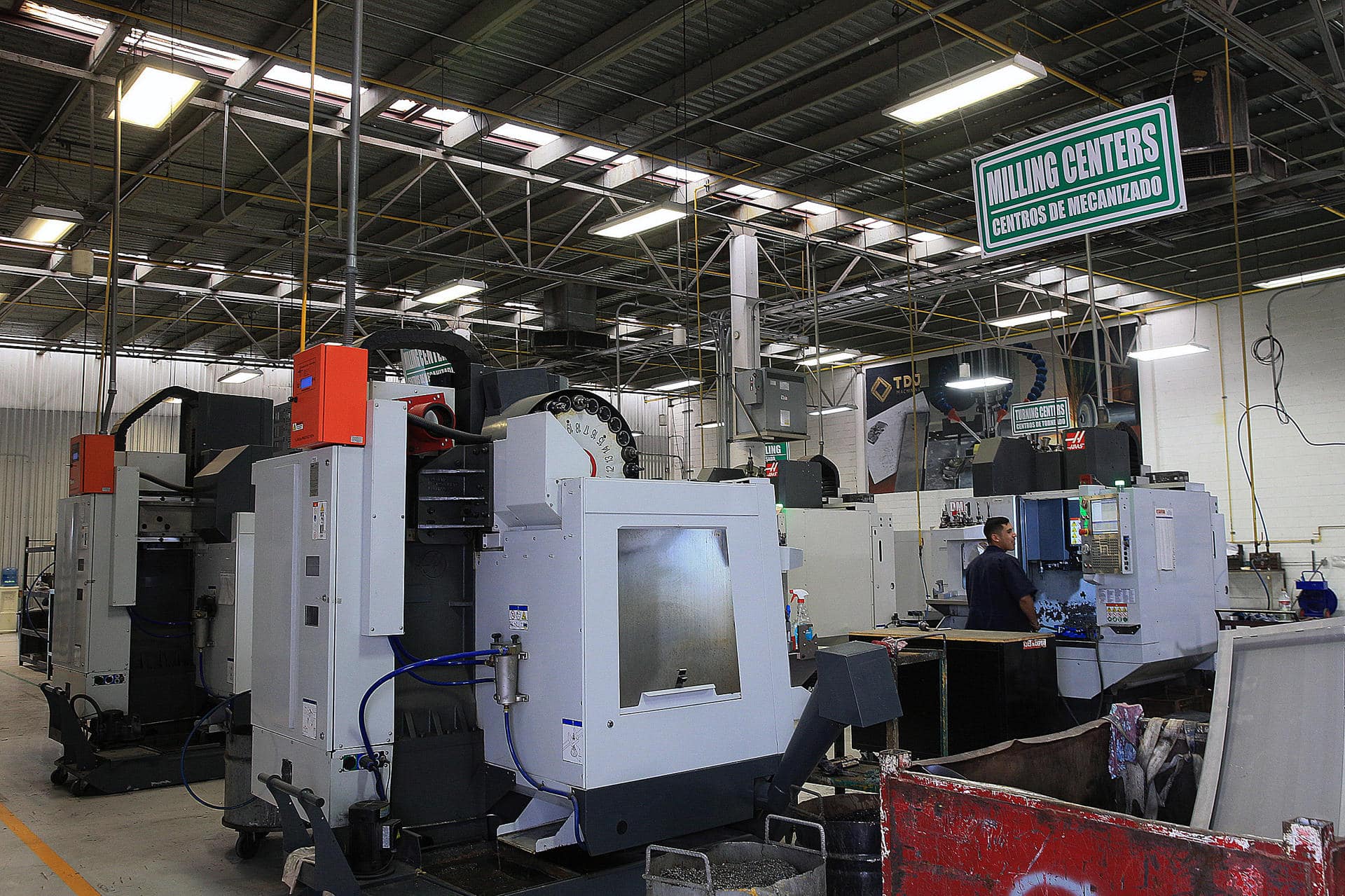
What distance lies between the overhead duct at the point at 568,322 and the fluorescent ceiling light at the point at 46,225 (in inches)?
236

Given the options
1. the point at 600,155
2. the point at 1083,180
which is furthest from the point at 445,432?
the point at 600,155

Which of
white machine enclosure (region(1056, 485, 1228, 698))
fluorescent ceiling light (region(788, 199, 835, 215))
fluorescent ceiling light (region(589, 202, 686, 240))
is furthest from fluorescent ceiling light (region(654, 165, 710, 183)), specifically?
→ white machine enclosure (region(1056, 485, 1228, 698))

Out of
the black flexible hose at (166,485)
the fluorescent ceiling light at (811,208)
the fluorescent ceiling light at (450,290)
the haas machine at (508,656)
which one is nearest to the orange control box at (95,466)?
the black flexible hose at (166,485)

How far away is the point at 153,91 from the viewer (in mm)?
6012

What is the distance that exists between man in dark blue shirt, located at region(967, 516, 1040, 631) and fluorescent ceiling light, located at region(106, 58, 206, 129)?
570cm

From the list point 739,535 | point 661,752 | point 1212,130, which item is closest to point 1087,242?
point 1212,130

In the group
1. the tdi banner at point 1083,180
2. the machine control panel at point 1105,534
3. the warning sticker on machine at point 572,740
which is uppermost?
the tdi banner at point 1083,180

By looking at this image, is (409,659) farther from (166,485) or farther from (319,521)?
(166,485)

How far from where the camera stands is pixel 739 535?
357 cm

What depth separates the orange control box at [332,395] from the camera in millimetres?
3234

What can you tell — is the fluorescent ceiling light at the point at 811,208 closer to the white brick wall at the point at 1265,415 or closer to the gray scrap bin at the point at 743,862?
the white brick wall at the point at 1265,415

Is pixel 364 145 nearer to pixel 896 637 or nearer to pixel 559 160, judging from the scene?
pixel 559 160

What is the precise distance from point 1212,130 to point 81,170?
35.3 feet

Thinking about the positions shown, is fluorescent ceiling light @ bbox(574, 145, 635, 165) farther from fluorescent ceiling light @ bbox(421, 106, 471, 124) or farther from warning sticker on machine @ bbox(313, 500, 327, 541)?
warning sticker on machine @ bbox(313, 500, 327, 541)
